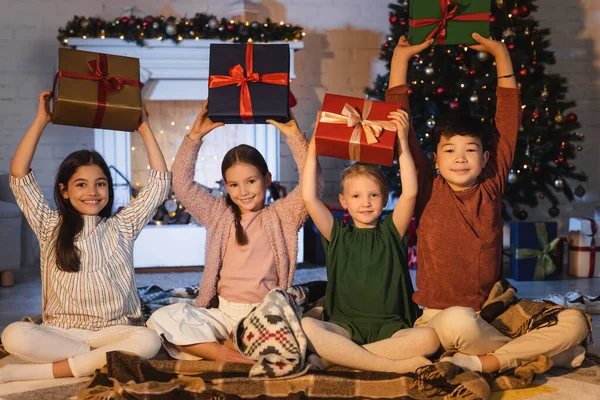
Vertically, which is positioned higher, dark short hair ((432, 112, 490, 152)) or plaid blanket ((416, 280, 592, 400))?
dark short hair ((432, 112, 490, 152))

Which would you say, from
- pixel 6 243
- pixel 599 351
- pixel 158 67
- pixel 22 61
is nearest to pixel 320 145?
pixel 599 351

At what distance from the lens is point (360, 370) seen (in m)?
2.39

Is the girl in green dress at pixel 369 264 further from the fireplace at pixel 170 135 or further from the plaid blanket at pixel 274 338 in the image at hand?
the fireplace at pixel 170 135

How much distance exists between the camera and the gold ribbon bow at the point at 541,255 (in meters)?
4.39

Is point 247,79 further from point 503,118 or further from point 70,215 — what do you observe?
point 503,118

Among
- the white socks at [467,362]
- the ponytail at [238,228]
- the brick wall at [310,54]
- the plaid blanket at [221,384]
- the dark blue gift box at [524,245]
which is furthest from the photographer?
the brick wall at [310,54]

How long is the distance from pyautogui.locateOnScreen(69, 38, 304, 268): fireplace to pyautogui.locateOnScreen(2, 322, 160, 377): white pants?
7.21 feet

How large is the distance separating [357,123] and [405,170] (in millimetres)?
213

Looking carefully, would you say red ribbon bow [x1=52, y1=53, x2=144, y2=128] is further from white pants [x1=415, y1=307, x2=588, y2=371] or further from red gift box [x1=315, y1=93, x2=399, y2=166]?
white pants [x1=415, y1=307, x2=588, y2=371]

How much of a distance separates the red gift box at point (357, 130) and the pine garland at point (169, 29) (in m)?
2.38

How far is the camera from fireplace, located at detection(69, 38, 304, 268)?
4.73 meters

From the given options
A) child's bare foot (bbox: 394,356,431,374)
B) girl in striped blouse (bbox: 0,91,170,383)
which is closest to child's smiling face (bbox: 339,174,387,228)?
child's bare foot (bbox: 394,356,431,374)

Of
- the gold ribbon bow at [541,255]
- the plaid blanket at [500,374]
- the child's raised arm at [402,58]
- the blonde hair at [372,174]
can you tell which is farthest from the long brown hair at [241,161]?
the gold ribbon bow at [541,255]

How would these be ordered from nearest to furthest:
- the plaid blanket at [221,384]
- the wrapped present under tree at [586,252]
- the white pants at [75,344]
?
the plaid blanket at [221,384] < the white pants at [75,344] < the wrapped present under tree at [586,252]
